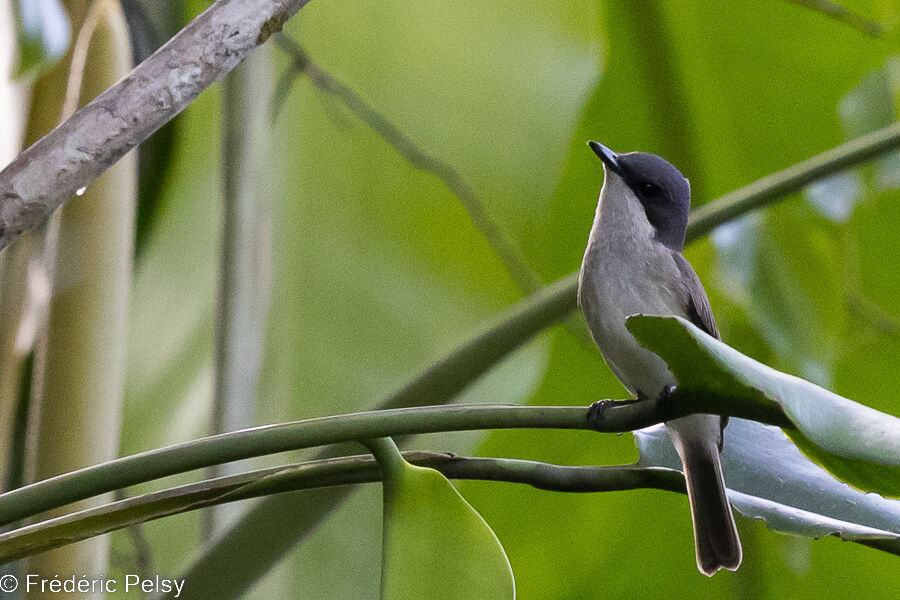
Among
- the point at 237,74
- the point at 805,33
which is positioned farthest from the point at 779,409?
the point at 805,33

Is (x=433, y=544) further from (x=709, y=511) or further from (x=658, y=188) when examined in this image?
(x=658, y=188)

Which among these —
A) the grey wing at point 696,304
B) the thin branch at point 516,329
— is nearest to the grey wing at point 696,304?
the grey wing at point 696,304

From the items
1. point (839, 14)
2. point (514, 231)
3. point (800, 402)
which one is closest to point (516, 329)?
point (800, 402)

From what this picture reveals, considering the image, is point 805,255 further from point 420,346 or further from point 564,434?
point 420,346

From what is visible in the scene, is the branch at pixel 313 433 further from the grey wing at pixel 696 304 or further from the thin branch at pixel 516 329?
the grey wing at pixel 696 304

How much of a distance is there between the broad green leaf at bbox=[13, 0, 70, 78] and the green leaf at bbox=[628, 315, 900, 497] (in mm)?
498

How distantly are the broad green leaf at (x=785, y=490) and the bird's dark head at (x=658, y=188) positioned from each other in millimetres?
353

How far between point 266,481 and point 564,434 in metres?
0.85

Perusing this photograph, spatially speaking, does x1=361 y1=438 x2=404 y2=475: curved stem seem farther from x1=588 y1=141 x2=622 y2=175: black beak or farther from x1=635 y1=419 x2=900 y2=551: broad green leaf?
x1=588 y1=141 x2=622 y2=175: black beak

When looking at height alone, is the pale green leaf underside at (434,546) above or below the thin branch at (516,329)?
below

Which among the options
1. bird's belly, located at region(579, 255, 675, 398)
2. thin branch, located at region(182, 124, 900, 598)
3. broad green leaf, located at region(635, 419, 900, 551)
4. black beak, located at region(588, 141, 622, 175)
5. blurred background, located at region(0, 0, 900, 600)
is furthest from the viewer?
blurred background, located at region(0, 0, 900, 600)

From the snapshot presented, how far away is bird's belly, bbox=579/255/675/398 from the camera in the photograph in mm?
735

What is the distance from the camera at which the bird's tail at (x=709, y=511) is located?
26.2 inches

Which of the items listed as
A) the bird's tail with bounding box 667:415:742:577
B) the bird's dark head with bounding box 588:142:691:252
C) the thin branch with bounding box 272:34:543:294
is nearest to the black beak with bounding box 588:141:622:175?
the bird's dark head with bounding box 588:142:691:252
